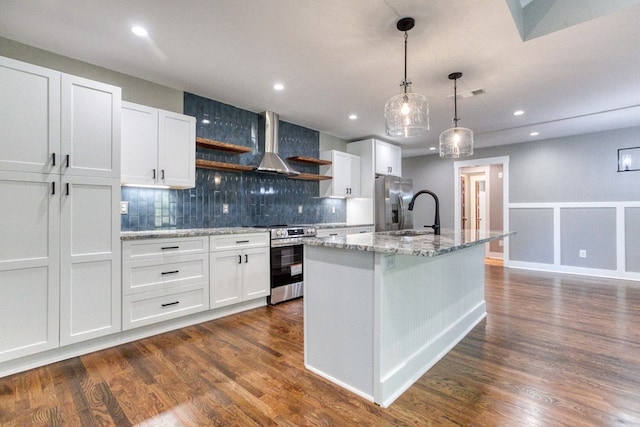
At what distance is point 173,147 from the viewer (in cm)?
309

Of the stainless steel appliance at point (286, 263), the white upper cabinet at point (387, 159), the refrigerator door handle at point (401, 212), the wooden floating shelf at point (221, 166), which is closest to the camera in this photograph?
the wooden floating shelf at point (221, 166)

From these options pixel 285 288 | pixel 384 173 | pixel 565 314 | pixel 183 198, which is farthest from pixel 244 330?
pixel 384 173

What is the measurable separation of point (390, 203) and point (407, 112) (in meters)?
3.12

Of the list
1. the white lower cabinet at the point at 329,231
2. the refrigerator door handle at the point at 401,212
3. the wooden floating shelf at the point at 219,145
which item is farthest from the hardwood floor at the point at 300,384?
the refrigerator door handle at the point at 401,212

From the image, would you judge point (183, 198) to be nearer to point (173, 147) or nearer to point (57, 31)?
point (173, 147)

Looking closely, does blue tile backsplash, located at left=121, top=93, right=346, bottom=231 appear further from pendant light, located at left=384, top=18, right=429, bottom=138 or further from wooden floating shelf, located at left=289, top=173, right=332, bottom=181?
pendant light, located at left=384, top=18, right=429, bottom=138

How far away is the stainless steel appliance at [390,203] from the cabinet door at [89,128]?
12.6 feet

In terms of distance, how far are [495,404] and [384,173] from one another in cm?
412

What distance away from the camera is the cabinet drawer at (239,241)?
3.10 metres

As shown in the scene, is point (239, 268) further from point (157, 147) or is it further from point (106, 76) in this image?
point (106, 76)

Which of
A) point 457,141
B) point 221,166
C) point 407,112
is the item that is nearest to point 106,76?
point 221,166

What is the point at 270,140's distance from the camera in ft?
13.2

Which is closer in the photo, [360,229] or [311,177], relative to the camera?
[311,177]

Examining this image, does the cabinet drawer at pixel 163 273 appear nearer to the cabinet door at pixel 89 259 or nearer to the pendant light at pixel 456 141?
the cabinet door at pixel 89 259
